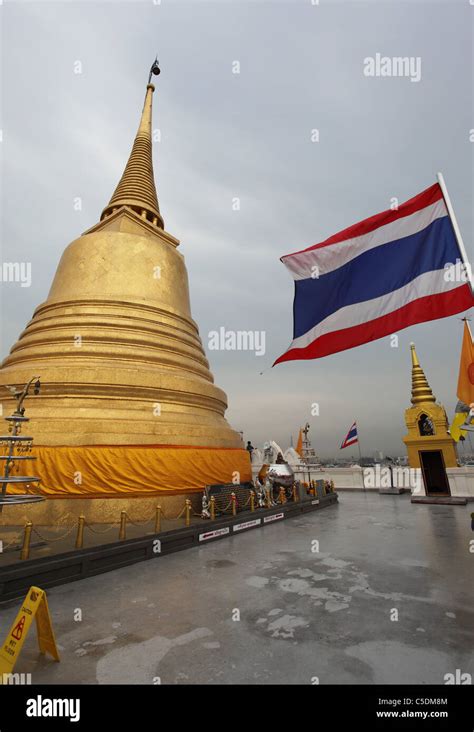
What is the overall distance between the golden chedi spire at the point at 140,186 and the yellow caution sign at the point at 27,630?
61.8ft

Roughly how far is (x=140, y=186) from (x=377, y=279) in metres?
17.6

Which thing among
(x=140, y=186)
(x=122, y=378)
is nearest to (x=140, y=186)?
(x=140, y=186)

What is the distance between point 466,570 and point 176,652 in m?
5.58

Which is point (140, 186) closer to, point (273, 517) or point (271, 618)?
point (273, 517)

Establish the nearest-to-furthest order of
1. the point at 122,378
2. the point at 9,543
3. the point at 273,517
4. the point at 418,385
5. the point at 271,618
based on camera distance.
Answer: the point at 271,618 → the point at 9,543 → the point at 122,378 → the point at 273,517 → the point at 418,385

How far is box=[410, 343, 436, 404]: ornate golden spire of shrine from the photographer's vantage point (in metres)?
20.7

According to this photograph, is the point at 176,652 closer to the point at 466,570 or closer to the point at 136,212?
the point at 466,570

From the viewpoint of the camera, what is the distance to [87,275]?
1534cm

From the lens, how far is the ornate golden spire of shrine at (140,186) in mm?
19391

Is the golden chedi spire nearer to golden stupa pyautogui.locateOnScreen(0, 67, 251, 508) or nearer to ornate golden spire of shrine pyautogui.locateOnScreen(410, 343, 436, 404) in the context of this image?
golden stupa pyautogui.locateOnScreen(0, 67, 251, 508)

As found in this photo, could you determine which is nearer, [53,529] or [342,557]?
[342,557]

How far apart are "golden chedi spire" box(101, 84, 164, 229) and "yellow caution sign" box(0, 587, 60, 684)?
18.9 meters

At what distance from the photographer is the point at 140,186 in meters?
20.2
